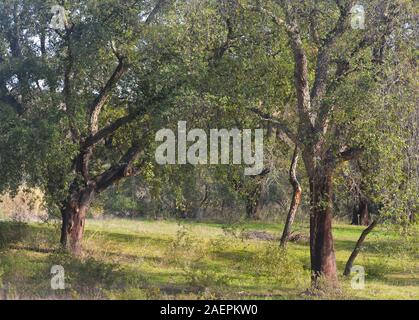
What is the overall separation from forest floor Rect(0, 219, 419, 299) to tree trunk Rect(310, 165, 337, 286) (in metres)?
0.68

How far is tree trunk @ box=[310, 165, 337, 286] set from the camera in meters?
16.2

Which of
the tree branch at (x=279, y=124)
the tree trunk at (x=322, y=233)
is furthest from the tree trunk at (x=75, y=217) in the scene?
the tree trunk at (x=322, y=233)

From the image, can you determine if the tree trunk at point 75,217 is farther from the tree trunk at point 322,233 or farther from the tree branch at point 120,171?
the tree trunk at point 322,233

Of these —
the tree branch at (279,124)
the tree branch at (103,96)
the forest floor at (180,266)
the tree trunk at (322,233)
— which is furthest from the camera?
the tree branch at (103,96)

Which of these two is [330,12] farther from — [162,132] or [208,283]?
[208,283]

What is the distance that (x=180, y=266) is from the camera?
2117cm

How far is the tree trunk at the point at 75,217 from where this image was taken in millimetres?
21656

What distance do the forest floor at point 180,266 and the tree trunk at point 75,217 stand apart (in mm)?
700

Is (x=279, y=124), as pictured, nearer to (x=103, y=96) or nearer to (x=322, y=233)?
(x=322, y=233)

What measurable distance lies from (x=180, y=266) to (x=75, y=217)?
3963 millimetres

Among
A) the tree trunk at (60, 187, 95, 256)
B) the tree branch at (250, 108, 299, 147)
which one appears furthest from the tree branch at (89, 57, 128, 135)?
the tree branch at (250, 108, 299, 147)

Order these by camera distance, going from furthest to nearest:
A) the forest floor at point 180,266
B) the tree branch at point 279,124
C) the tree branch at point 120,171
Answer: the tree branch at point 120,171 < the tree branch at point 279,124 < the forest floor at point 180,266

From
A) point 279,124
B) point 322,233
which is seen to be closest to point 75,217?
point 279,124
